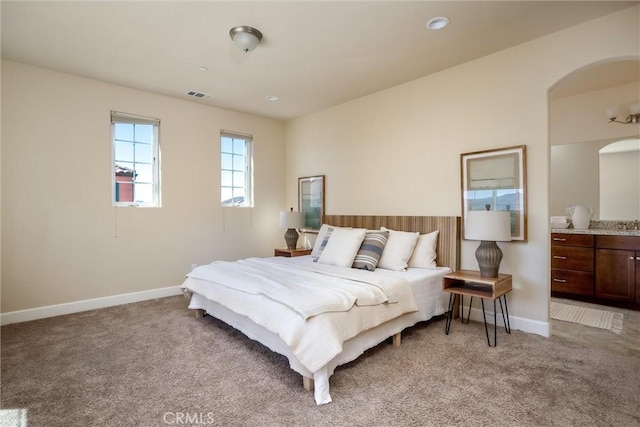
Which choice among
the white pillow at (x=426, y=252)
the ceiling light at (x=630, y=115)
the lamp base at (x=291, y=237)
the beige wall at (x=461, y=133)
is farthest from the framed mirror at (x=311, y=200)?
the ceiling light at (x=630, y=115)

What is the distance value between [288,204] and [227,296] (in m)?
2.97

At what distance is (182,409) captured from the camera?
185 centimetres

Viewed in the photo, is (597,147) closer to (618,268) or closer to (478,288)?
(618,268)

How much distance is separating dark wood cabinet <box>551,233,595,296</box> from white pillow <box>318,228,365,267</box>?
2719 mm

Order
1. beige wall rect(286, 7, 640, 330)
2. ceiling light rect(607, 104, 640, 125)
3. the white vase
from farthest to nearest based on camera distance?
the white vase → ceiling light rect(607, 104, 640, 125) → beige wall rect(286, 7, 640, 330)

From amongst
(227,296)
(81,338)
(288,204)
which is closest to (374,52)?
(227,296)

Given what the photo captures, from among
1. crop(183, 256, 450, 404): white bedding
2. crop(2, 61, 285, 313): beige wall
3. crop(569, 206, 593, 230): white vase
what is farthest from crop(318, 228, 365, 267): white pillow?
crop(569, 206, 593, 230): white vase

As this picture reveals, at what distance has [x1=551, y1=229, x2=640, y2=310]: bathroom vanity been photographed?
12.0 ft

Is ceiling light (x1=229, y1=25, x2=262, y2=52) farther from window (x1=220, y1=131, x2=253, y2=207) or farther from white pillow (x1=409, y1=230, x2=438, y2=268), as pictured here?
white pillow (x1=409, y1=230, x2=438, y2=268)

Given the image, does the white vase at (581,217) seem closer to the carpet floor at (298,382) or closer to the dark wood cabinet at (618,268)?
the dark wood cabinet at (618,268)

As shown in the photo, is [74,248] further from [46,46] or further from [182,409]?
[182,409]

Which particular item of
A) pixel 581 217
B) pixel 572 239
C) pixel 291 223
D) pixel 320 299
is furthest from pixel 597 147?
pixel 320 299

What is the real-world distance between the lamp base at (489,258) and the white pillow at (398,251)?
0.69 meters

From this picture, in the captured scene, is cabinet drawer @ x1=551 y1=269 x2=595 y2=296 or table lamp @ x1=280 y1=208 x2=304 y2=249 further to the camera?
table lamp @ x1=280 y1=208 x2=304 y2=249
